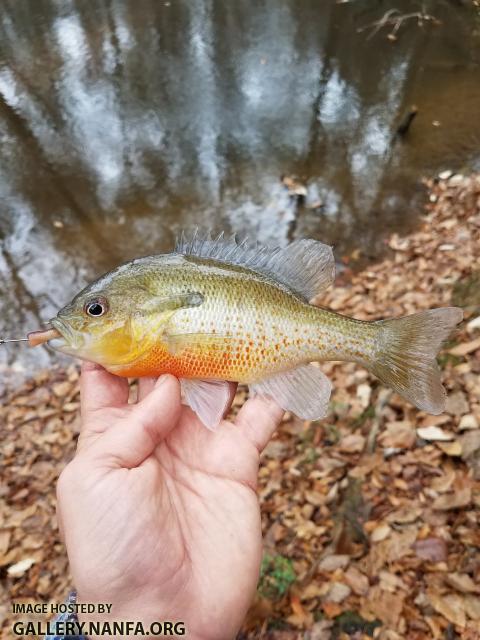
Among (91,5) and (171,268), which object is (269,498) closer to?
(171,268)

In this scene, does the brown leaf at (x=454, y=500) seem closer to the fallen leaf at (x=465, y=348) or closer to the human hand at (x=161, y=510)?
the fallen leaf at (x=465, y=348)

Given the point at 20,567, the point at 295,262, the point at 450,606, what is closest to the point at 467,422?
the point at 450,606

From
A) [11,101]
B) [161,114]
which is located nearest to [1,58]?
[11,101]

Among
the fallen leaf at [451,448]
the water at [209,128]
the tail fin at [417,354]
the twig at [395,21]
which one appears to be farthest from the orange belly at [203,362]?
the twig at [395,21]

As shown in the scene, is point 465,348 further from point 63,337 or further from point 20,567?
point 20,567

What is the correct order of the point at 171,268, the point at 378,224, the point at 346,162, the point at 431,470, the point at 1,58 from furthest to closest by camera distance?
1. the point at 1,58
2. the point at 346,162
3. the point at 378,224
4. the point at 431,470
5. the point at 171,268
